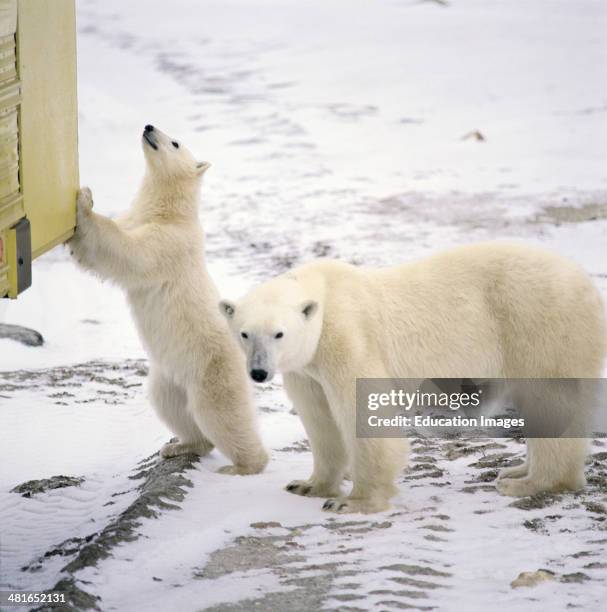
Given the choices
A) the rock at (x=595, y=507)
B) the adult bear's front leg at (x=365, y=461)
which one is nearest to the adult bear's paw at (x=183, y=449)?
the adult bear's front leg at (x=365, y=461)

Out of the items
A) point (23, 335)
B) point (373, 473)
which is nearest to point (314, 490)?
point (373, 473)

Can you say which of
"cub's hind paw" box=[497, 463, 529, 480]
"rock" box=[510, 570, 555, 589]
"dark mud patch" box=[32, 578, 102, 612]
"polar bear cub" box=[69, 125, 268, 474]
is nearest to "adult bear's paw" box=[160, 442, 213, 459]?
"polar bear cub" box=[69, 125, 268, 474]

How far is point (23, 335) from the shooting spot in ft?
24.5

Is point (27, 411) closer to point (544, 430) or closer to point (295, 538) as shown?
point (295, 538)

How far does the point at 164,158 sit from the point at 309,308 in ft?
4.71

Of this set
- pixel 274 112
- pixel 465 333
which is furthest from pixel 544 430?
pixel 274 112

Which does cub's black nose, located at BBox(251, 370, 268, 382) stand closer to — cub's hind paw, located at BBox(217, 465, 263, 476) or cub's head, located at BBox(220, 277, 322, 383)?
cub's head, located at BBox(220, 277, 322, 383)

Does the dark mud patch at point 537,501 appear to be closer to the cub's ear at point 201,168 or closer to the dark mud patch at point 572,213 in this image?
the cub's ear at point 201,168

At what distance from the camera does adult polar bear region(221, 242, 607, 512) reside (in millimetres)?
4371

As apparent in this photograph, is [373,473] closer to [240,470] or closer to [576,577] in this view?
[240,470]

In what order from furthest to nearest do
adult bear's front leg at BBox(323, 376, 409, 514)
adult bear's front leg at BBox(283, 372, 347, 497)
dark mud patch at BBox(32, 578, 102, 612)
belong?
1. adult bear's front leg at BBox(283, 372, 347, 497)
2. adult bear's front leg at BBox(323, 376, 409, 514)
3. dark mud patch at BBox(32, 578, 102, 612)

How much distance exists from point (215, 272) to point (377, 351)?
4.63 meters

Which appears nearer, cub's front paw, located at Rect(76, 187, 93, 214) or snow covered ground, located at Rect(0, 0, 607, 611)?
snow covered ground, located at Rect(0, 0, 607, 611)

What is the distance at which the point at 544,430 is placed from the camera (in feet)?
14.9
